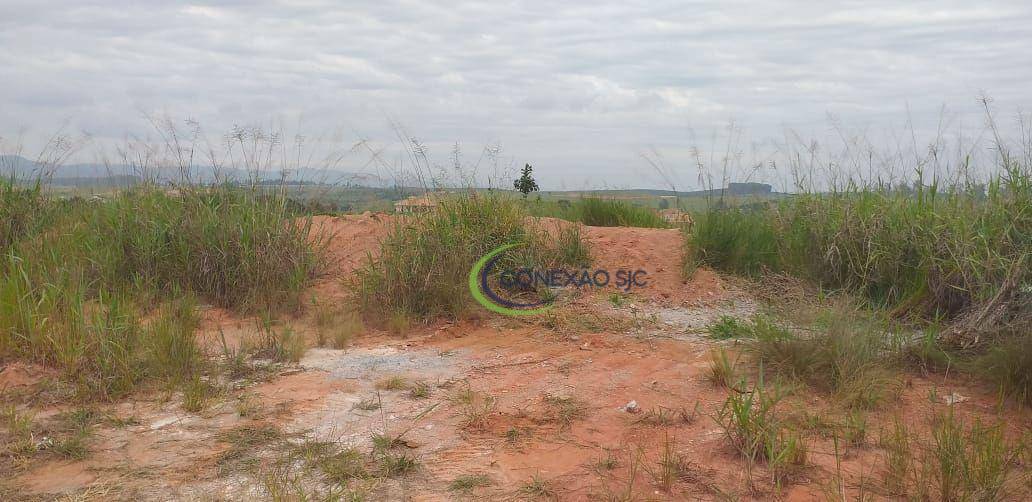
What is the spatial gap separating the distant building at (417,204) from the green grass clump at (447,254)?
0.12m

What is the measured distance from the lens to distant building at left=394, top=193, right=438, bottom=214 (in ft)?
21.8

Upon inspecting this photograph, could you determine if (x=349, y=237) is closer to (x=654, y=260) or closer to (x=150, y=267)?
(x=150, y=267)

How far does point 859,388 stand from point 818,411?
0.87 feet

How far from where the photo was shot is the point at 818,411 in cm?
377

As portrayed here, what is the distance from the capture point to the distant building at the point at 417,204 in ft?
21.8

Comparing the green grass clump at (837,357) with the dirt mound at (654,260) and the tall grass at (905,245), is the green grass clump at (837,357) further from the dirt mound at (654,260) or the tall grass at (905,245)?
the dirt mound at (654,260)

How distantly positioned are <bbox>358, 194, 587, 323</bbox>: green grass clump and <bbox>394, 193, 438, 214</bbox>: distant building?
4.5 inches

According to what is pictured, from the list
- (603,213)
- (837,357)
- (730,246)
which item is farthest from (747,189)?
(837,357)

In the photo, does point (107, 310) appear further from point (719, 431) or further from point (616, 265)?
point (616, 265)

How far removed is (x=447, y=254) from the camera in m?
6.04

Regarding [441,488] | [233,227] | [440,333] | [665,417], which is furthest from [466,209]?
[441,488]

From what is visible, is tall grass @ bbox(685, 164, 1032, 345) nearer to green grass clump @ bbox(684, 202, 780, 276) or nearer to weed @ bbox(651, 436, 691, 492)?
green grass clump @ bbox(684, 202, 780, 276)

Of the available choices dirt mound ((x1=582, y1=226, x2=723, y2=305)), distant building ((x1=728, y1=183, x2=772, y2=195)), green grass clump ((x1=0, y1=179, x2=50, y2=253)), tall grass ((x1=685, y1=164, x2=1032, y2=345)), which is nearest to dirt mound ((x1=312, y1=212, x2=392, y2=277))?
dirt mound ((x1=582, y1=226, x2=723, y2=305))

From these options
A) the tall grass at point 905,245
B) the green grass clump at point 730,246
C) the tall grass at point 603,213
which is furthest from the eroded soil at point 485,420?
the tall grass at point 603,213
